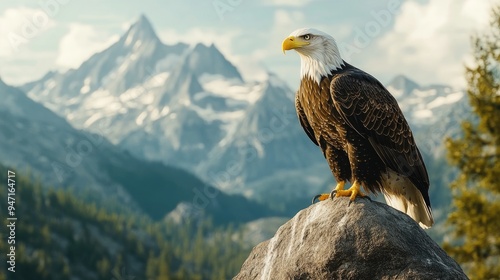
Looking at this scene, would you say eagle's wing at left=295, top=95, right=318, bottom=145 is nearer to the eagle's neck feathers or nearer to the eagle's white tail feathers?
the eagle's neck feathers

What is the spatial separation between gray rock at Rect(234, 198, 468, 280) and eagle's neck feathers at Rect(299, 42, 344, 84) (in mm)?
2207

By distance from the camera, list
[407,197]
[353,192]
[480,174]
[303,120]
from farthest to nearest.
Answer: [480,174], [303,120], [407,197], [353,192]

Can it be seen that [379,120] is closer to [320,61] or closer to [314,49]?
[320,61]

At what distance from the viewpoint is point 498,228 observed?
2020 cm

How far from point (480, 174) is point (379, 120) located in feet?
39.0

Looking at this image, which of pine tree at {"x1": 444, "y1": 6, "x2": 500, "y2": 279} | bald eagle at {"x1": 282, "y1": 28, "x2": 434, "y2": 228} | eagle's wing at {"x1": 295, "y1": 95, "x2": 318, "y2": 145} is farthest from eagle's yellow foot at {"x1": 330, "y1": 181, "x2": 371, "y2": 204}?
pine tree at {"x1": 444, "y1": 6, "x2": 500, "y2": 279}

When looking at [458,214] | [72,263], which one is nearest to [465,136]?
[458,214]

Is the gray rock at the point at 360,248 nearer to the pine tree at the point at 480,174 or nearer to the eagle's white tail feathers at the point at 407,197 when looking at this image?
the eagle's white tail feathers at the point at 407,197

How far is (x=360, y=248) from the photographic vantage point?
9.95 m

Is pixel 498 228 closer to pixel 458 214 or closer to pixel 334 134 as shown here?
pixel 458 214

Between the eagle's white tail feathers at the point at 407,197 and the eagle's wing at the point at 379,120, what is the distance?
26 centimetres

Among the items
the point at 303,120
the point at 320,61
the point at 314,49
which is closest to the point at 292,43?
the point at 314,49

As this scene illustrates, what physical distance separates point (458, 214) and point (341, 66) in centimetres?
1207

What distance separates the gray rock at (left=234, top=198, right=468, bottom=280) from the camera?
9883mm
